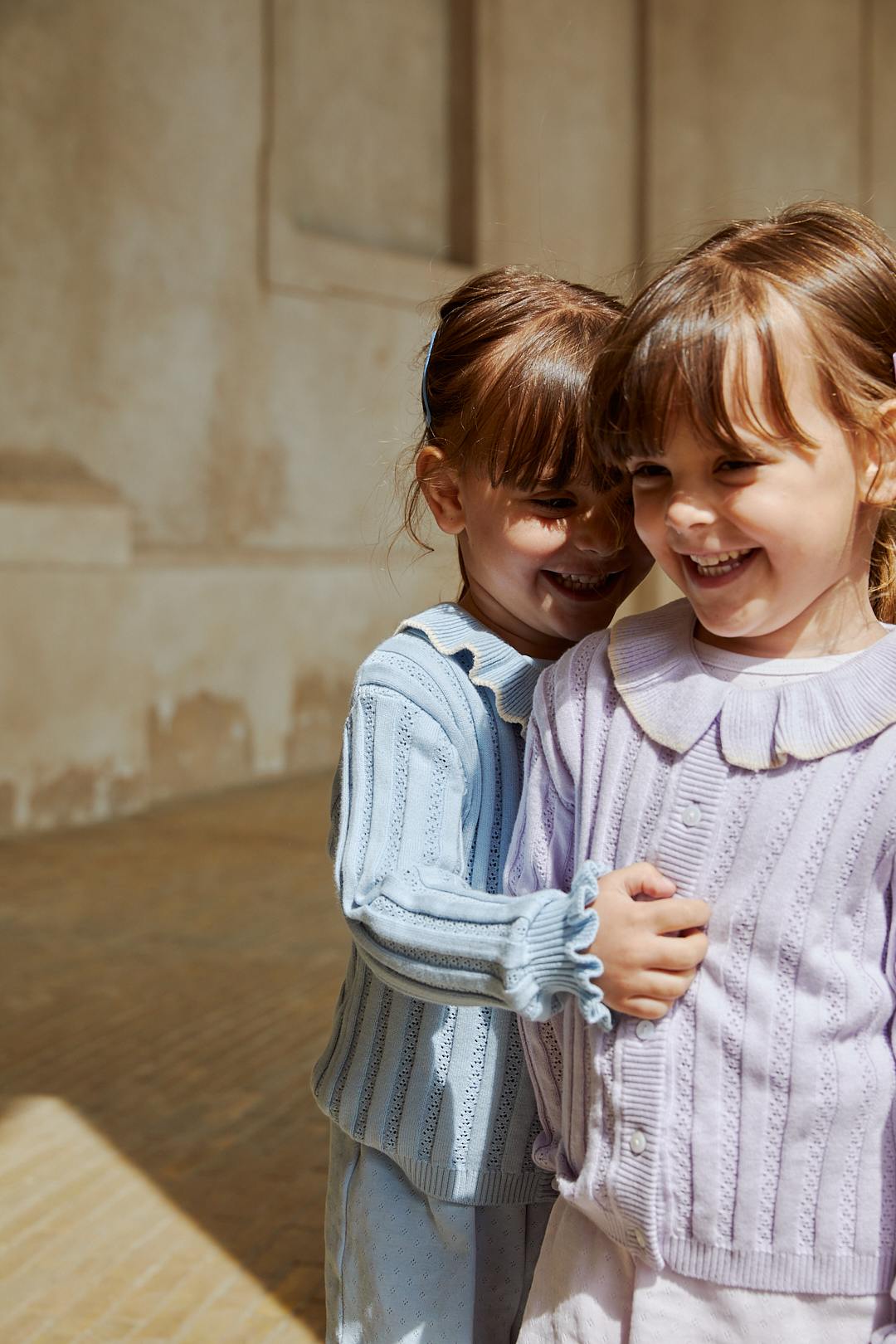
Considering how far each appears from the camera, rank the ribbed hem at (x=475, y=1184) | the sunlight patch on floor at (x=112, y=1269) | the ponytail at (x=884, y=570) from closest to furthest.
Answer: the ponytail at (x=884, y=570), the ribbed hem at (x=475, y=1184), the sunlight patch on floor at (x=112, y=1269)

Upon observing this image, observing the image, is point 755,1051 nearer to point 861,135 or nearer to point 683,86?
point 683,86

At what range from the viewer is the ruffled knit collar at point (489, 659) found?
1.61 m

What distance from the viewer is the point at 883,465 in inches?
50.7

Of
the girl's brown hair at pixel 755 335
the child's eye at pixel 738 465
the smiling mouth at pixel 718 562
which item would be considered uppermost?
the girl's brown hair at pixel 755 335

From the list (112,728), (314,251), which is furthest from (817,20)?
(112,728)

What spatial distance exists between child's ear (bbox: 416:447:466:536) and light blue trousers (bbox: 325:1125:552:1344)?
0.75 metres

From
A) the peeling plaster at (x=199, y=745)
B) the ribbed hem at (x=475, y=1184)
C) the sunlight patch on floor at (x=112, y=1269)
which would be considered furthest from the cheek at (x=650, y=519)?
the peeling plaster at (x=199, y=745)

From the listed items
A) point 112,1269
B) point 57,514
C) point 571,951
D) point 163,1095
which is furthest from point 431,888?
point 57,514

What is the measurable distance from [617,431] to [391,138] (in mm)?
8299

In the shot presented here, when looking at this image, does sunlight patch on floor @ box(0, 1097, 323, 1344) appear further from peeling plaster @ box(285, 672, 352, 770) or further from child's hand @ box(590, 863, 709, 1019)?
peeling plaster @ box(285, 672, 352, 770)

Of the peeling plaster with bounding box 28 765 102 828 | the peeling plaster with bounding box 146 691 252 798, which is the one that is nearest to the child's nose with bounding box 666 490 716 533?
the peeling plaster with bounding box 28 765 102 828

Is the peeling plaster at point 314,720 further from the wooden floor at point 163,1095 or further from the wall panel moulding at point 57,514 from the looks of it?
the wooden floor at point 163,1095

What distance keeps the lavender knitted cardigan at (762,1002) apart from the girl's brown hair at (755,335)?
0.22 meters

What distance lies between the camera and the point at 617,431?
129cm
